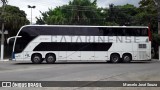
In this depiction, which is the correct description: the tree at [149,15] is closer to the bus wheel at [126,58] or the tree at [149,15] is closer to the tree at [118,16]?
the bus wheel at [126,58]

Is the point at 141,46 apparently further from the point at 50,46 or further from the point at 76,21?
the point at 76,21

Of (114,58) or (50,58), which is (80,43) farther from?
(114,58)

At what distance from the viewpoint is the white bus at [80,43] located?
34656mm

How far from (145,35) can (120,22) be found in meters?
41.2

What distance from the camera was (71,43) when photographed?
35625mm

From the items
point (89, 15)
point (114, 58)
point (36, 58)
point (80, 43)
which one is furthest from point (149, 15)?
point (89, 15)

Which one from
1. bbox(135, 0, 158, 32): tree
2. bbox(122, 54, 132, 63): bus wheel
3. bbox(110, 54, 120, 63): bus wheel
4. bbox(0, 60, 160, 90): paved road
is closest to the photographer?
bbox(0, 60, 160, 90): paved road

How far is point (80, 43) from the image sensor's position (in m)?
35.8

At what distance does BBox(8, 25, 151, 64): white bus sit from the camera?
34.7m

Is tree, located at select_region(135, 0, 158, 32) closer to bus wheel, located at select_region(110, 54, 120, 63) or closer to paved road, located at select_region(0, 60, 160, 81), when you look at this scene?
bus wheel, located at select_region(110, 54, 120, 63)

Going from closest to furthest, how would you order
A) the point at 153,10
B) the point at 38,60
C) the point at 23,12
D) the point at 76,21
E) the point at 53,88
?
the point at 53,88 < the point at 38,60 < the point at 153,10 < the point at 23,12 < the point at 76,21

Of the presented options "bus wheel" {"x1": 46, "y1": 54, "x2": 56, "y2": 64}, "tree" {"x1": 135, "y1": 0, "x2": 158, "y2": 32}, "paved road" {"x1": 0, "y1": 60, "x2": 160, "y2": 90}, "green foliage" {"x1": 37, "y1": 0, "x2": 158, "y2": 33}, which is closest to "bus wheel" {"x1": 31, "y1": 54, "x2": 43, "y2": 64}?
"bus wheel" {"x1": 46, "y1": 54, "x2": 56, "y2": 64}

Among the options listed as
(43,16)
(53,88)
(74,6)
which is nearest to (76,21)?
(74,6)

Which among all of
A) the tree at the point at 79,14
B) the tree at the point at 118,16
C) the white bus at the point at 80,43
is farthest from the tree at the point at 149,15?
the tree at the point at 118,16
